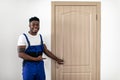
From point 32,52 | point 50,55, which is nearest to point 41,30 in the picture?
point 50,55

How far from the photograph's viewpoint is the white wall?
3.69 metres

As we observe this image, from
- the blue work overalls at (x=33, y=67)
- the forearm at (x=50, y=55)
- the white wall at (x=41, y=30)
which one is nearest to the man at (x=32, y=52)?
the blue work overalls at (x=33, y=67)

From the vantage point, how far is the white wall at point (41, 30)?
369 cm

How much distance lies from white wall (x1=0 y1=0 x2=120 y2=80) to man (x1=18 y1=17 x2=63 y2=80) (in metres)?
0.46

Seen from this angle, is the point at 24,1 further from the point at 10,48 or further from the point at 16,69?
the point at 16,69

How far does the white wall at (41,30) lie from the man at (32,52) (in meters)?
0.46

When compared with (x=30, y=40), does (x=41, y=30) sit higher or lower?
higher

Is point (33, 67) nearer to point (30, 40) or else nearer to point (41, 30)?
point (30, 40)

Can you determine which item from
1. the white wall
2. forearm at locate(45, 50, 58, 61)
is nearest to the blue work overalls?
forearm at locate(45, 50, 58, 61)

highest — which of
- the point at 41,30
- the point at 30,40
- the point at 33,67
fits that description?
the point at 41,30

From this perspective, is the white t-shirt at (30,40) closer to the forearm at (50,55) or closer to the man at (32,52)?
the man at (32,52)

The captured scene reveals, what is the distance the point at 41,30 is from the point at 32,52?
0.60 metres

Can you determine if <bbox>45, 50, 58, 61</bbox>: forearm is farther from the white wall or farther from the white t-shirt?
the white t-shirt

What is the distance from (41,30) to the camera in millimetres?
3713
